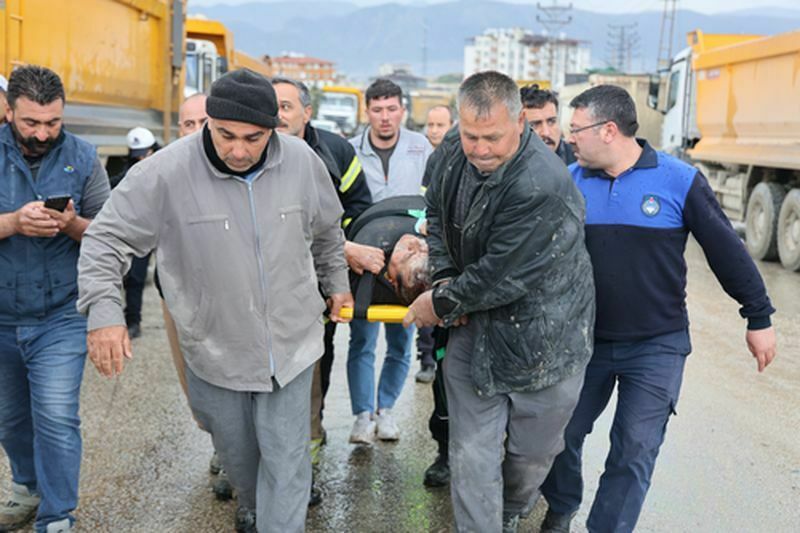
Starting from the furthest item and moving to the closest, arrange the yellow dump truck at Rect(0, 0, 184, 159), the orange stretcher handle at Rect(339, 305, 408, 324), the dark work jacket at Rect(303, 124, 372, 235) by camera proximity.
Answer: the yellow dump truck at Rect(0, 0, 184, 159), the dark work jacket at Rect(303, 124, 372, 235), the orange stretcher handle at Rect(339, 305, 408, 324)

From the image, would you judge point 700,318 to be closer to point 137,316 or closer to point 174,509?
point 137,316

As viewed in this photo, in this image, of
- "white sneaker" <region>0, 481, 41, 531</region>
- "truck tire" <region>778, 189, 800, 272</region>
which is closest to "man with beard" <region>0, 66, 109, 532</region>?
"white sneaker" <region>0, 481, 41, 531</region>

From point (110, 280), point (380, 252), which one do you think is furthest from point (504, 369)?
point (110, 280)

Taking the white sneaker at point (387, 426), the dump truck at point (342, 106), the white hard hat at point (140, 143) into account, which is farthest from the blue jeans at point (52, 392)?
the dump truck at point (342, 106)

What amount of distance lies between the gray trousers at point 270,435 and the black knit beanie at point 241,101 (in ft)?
3.19

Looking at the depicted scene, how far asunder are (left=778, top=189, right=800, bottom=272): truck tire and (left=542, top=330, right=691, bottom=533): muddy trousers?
8.91m

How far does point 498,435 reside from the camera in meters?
3.38

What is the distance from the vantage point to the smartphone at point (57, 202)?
3367 millimetres

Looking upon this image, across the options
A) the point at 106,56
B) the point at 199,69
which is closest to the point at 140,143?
the point at 106,56

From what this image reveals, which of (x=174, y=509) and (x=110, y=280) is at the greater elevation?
(x=110, y=280)

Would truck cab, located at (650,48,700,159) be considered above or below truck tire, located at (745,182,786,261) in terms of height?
above

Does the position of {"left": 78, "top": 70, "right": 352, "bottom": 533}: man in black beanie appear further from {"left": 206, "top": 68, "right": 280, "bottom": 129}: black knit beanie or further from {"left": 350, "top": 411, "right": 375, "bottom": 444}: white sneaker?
{"left": 350, "top": 411, "right": 375, "bottom": 444}: white sneaker

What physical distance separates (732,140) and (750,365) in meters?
7.82

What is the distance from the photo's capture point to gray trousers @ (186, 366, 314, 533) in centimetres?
324
